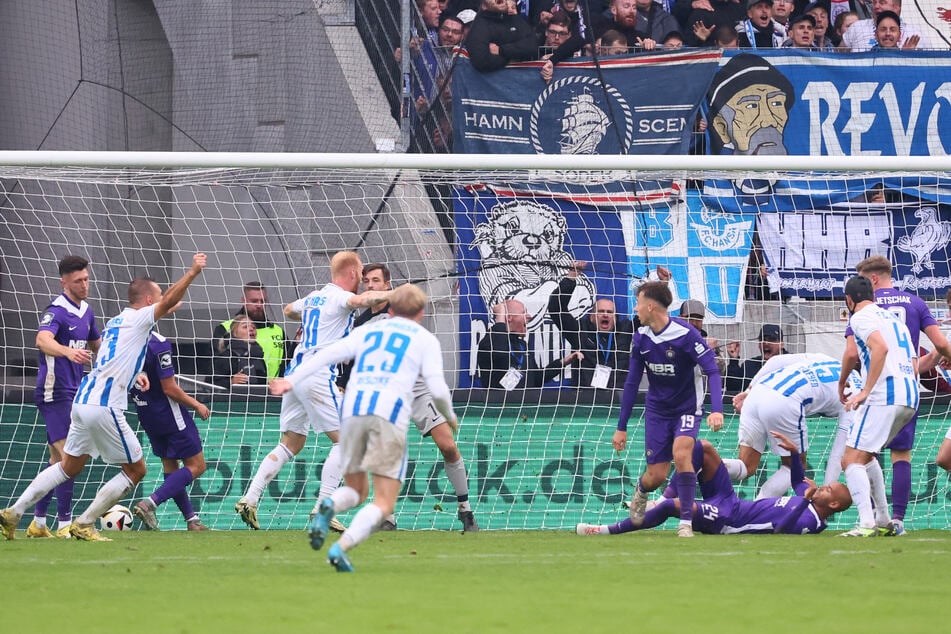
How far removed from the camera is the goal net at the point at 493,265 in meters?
11.7

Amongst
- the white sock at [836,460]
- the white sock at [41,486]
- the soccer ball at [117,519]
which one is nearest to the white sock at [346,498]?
the white sock at [41,486]

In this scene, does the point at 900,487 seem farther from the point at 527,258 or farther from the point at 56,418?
the point at 56,418

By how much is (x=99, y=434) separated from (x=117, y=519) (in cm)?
148

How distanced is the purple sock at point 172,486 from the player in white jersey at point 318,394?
1.88 ft

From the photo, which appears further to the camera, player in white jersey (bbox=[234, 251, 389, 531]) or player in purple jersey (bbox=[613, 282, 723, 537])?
player in white jersey (bbox=[234, 251, 389, 531])

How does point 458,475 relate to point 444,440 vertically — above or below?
below

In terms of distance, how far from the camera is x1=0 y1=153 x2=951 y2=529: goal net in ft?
38.3

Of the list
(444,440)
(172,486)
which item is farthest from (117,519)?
(444,440)

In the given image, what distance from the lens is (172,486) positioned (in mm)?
10453

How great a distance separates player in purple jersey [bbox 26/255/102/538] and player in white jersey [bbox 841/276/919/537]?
18.7 feet

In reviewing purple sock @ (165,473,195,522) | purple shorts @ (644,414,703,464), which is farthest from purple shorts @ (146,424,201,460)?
purple shorts @ (644,414,703,464)

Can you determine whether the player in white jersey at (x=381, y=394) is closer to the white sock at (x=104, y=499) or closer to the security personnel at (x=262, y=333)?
the white sock at (x=104, y=499)

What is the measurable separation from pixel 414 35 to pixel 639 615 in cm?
1098

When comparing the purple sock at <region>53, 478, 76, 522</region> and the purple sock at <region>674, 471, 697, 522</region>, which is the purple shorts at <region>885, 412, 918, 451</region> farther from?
the purple sock at <region>53, 478, 76, 522</region>
